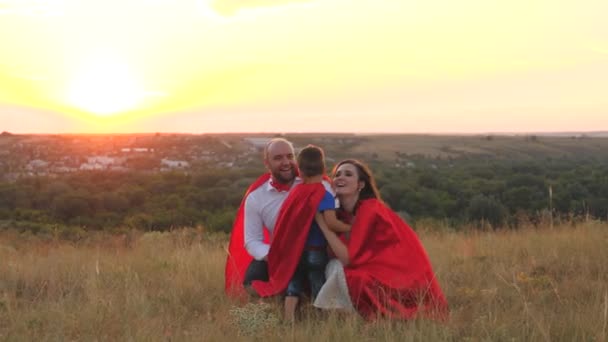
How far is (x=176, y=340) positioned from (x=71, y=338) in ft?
2.55

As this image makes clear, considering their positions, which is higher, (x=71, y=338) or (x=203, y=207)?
(x=71, y=338)

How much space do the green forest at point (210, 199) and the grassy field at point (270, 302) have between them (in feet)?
31.2

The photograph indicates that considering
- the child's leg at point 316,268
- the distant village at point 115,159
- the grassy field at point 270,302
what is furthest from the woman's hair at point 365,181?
the distant village at point 115,159

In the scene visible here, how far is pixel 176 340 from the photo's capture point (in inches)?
156

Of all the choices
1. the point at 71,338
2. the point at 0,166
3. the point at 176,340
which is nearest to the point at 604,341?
the point at 176,340

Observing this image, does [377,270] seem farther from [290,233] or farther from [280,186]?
[280,186]

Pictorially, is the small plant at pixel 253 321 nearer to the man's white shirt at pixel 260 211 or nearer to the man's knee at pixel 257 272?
the man's knee at pixel 257 272

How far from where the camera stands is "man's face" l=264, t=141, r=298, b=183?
511cm

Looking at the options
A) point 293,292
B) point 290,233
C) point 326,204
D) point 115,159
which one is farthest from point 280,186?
point 115,159

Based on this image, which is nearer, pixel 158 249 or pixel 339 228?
pixel 339 228

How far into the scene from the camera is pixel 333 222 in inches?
182

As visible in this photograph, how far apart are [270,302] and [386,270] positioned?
1050 mm

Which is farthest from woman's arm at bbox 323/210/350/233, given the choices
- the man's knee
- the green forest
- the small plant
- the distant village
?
the distant village

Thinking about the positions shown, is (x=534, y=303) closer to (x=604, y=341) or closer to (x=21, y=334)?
(x=604, y=341)
